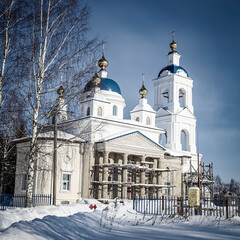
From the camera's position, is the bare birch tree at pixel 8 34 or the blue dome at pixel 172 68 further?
the blue dome at pixel 172 68

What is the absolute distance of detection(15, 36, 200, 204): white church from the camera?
2641 cm

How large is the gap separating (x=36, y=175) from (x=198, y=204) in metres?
13.1

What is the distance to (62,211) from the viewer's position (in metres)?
13.9

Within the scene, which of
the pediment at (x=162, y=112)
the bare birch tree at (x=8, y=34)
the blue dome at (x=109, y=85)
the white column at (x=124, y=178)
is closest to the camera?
the bare birch tree at (x=8, y=34)

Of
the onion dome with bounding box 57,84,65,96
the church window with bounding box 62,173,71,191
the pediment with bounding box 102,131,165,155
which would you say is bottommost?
the church window with bounding box 62,173,71,191

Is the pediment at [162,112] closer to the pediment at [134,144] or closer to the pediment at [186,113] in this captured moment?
the pediment at [186,113]

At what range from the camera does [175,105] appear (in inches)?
1544

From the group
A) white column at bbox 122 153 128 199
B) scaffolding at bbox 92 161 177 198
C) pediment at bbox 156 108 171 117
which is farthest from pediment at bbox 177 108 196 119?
white column at bbox 122 153 128 199

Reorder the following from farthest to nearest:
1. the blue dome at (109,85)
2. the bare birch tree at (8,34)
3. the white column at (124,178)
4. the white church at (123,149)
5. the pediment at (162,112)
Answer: the pediment at (162,112) → the blue dome at (109,85) → the white column at (124,178) → the white church at (123,149) → the bare birch tree at (8,34)

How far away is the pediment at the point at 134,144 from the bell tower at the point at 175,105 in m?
7.62

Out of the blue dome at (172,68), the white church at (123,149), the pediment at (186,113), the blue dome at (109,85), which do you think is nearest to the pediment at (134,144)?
the white church at (123,149)

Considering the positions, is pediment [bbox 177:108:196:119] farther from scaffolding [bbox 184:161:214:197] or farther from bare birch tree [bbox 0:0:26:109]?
bare birch tree [bbox 0:0:26:109]

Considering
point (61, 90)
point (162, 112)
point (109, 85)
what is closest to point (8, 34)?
point (61, 90)

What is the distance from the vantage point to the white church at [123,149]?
2641cm
